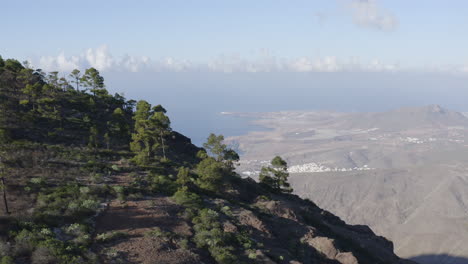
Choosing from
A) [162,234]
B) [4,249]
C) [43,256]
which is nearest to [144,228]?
[162,234]

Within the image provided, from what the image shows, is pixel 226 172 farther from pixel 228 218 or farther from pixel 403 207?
pixel 403 207

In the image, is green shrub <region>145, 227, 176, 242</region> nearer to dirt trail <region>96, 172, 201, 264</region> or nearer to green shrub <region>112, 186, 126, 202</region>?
dirt trail <region>96, 172, 201, 264</region>

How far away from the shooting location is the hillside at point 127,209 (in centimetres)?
1762

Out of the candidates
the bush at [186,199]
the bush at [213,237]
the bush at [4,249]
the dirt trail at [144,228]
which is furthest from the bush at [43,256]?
the bush at [186,199]

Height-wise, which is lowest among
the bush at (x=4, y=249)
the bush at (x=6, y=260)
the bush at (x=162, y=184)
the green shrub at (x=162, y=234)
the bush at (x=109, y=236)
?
the green shrub at (x=162, y=234)

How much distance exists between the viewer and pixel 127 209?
22.9 meters

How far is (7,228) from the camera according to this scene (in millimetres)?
17391

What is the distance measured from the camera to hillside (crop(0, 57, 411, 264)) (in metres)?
17.6

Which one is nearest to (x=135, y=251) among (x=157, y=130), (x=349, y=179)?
(x=157, y=130)

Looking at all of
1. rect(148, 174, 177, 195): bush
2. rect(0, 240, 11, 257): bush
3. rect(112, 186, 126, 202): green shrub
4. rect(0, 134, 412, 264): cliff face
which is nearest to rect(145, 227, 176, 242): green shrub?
rect(0, 134, 412, 264): cliff face

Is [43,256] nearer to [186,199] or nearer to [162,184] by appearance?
[186,199]

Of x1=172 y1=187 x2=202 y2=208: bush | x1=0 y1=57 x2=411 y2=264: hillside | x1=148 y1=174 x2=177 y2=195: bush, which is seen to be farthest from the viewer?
x1=148 y1=174 x2=177 y2=195: bush

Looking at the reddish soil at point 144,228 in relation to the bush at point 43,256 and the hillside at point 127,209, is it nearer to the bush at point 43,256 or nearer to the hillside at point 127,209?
the hillside at point 127,209

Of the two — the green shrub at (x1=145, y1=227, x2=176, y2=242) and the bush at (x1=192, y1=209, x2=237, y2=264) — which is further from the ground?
the green shrub at (x1=145, y1=227, x2=176, y2=242)
